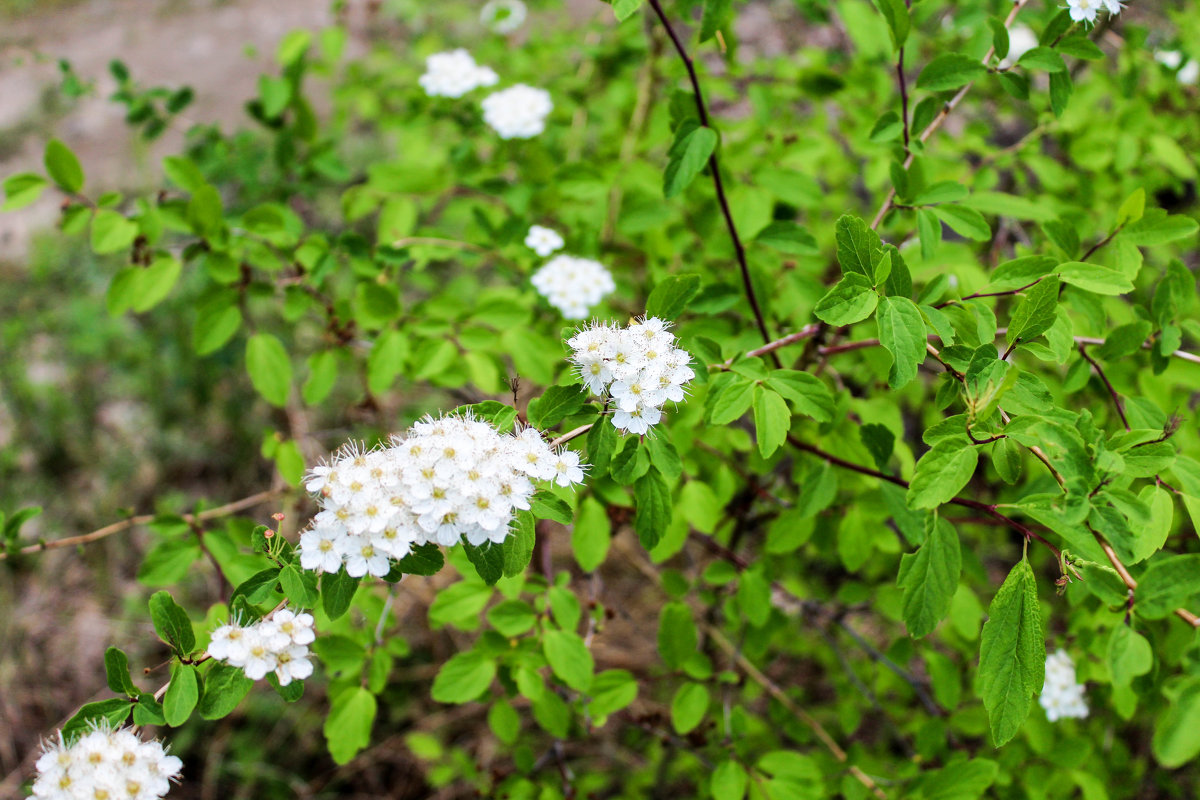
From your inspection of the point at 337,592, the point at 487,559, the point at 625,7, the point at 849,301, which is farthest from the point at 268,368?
the point at 849,301

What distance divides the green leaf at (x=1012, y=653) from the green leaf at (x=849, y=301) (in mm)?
412

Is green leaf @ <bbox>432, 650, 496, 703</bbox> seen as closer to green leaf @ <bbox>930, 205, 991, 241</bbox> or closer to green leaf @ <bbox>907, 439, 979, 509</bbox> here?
green leaf @ <bbox>907, 439, 979, 509</bbox>

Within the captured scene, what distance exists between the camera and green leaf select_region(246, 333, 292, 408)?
1883 millimetres

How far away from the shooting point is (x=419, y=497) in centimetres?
104

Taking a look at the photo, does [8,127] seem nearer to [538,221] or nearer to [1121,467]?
[538,221]

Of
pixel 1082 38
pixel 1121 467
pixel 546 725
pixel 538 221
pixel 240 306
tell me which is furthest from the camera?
pixel 538 221

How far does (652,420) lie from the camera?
1153 mm

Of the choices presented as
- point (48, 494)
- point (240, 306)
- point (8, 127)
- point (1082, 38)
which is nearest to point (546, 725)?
point (240, 306)

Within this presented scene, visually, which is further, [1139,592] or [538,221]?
[538,221]

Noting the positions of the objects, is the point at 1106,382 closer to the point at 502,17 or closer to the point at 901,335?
the point at 901,335

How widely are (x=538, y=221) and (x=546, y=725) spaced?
1.47 meters

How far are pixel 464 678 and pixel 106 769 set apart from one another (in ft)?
2.23

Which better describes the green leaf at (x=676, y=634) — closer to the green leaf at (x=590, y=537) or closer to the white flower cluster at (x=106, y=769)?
the green leaf at (x=590, y=537)

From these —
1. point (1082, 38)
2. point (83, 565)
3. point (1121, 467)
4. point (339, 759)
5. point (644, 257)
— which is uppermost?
point (1082, 38)
